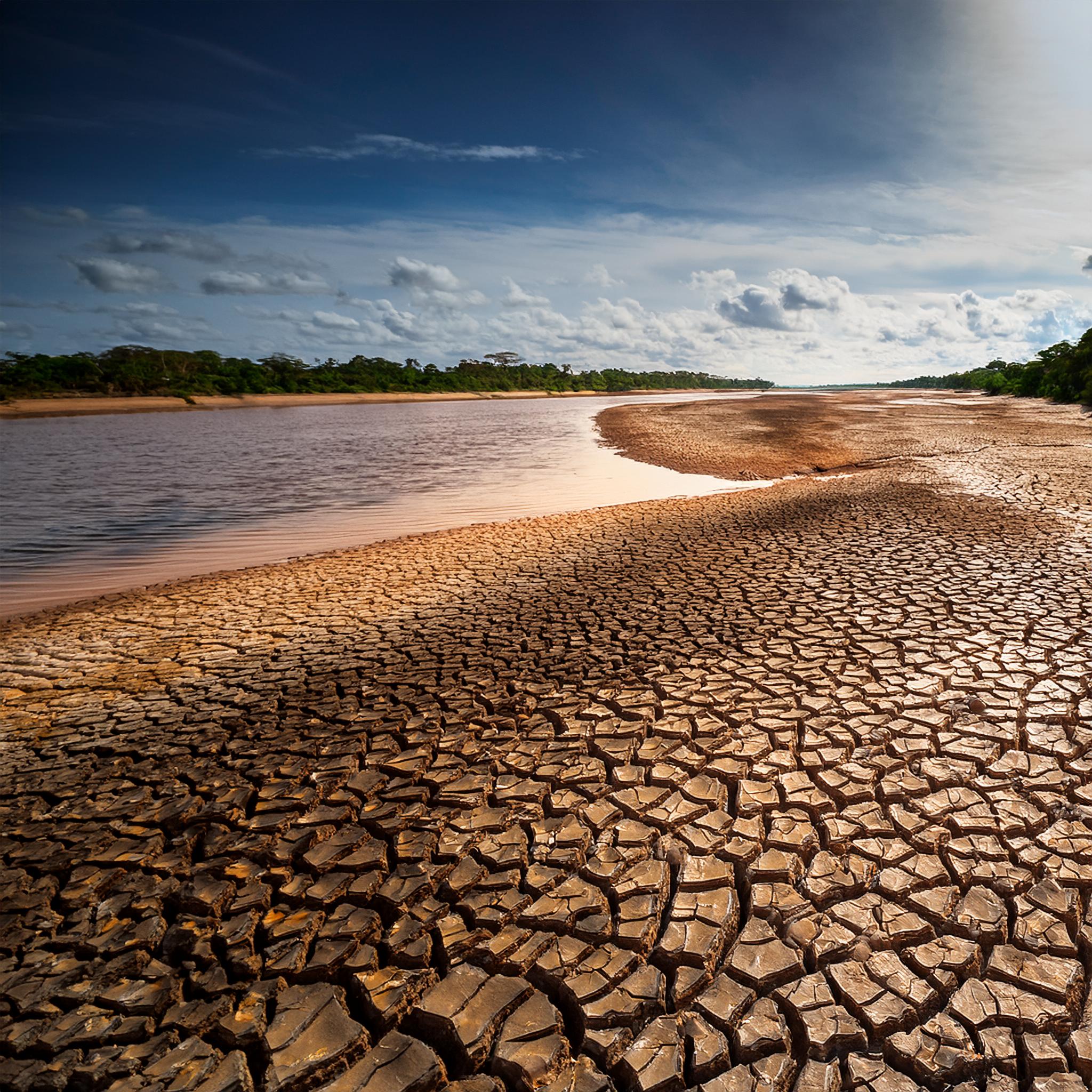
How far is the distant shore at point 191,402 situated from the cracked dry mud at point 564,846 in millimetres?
44466

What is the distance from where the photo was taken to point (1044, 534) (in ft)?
23.5

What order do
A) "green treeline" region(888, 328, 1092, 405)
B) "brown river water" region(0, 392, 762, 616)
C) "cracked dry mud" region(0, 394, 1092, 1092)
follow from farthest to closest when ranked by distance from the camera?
1. "green treeline" region(888, 328, 1092, 405)
2. "brown river water" region(0, 392, 762, 616)
3. "cracked dry mud" region(0, 394, 1092, 1092)

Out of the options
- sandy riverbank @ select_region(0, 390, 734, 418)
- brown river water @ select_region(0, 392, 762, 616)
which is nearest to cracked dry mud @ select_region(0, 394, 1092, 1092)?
brown river water @ select_region(0, 392, 762, 616)

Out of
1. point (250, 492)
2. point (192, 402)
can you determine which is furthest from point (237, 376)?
point (250, 492)

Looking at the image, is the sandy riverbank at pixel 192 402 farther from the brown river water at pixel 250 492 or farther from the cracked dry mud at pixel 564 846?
the cracked dry mud at pixel 564 846

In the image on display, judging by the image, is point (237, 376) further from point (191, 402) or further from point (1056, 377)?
point (1056, 377)

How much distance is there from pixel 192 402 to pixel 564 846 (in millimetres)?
52792

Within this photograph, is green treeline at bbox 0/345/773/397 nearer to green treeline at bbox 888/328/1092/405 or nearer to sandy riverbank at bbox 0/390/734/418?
sandy riverbank at bbox 0/390/734/418

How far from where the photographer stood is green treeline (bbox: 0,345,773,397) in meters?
45.5

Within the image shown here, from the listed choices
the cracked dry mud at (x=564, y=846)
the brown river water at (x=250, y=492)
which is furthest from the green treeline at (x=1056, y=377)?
the cracked dry mud at (x=564, y=846)

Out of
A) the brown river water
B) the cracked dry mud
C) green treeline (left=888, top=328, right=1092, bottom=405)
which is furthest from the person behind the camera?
green treeline (left=888, top=328, right=1092, bottom=405)

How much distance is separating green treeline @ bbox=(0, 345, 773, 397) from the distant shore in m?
0.87

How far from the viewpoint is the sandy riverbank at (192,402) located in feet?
129

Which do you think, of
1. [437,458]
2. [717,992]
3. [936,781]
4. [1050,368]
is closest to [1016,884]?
[936,781]
